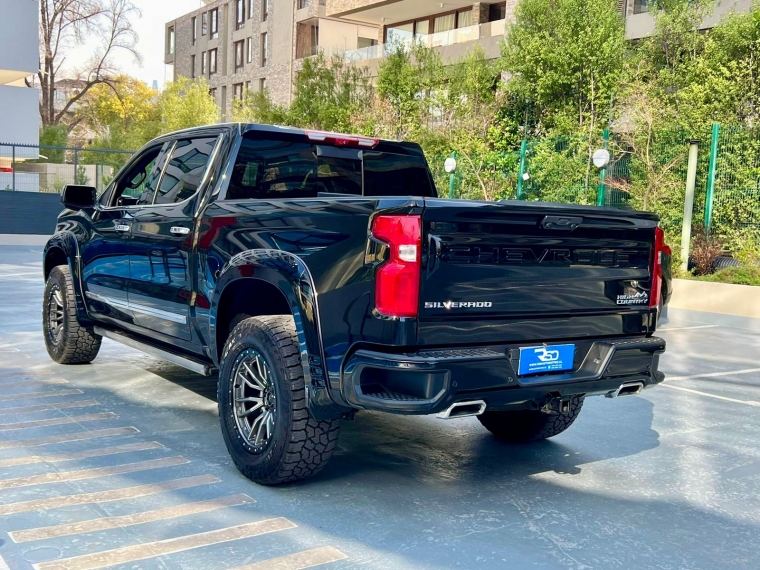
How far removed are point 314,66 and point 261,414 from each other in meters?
31.7

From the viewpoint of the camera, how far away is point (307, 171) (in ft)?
18.1

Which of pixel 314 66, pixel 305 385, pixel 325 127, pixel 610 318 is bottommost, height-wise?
pixel 305 385

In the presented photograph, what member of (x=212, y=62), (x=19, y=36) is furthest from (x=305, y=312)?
(x=212, y=62)

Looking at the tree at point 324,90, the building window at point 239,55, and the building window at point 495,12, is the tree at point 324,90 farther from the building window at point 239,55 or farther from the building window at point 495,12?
the building window at point 239,55

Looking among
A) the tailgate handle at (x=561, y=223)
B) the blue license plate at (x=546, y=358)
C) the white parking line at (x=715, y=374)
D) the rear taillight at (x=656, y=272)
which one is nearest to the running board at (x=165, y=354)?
the blue license plate at (x=546, y=358)

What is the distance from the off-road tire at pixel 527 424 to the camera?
5434 mm

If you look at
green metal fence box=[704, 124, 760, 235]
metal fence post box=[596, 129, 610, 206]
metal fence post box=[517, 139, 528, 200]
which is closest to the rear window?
green metal fence box=[704, 124, 760, 235]

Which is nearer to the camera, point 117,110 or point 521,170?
point 521,170

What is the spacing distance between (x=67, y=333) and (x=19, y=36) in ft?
75.8

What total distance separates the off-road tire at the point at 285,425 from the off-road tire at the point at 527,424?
5.06 feet

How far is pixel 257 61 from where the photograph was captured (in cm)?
5112

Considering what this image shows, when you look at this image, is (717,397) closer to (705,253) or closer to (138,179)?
(138,179)

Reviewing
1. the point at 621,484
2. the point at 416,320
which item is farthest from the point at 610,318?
the point at 416,320

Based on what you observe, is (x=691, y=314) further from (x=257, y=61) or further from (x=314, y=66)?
(x=257, y=61)
